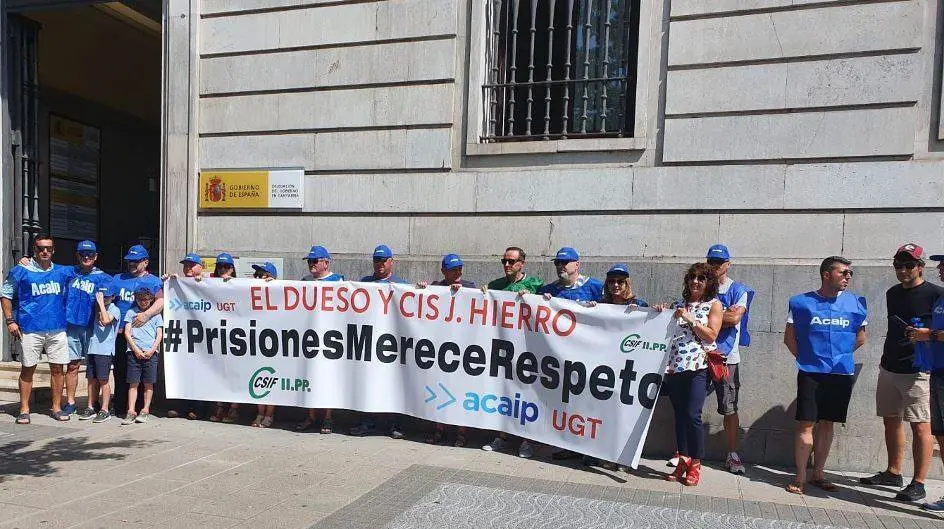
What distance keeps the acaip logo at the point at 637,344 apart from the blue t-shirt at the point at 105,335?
211 inches

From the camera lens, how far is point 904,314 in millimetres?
5180

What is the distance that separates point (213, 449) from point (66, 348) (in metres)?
2.52

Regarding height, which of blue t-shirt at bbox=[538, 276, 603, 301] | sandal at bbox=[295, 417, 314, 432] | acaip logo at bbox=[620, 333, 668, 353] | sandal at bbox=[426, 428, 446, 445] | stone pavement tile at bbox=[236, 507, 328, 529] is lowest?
sandal at bbox=[295, 417, 314, 432]

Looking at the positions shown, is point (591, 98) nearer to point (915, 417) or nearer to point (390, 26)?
point (390, 26)

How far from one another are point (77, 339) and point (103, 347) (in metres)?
0.48

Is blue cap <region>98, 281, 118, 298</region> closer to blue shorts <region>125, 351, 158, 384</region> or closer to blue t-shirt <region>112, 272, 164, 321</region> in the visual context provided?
blue t-shirt <region>112, 272, 164, 321</region>

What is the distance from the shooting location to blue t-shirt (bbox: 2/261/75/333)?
23.0ft

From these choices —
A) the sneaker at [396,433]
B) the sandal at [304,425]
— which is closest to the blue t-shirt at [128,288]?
the sandal at [304,425]

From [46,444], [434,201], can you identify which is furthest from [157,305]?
[434,201]

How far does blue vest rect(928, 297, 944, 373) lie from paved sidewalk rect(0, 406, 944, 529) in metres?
1.10

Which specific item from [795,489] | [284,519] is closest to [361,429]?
[284,519]

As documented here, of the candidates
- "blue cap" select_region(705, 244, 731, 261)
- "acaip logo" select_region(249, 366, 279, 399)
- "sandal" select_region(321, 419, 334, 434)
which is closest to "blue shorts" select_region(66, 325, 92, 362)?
"acaip logo" select_region(249, 366, 279, 399)

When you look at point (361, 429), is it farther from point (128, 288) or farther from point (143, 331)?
point (128, 288)

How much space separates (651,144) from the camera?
7.14m
